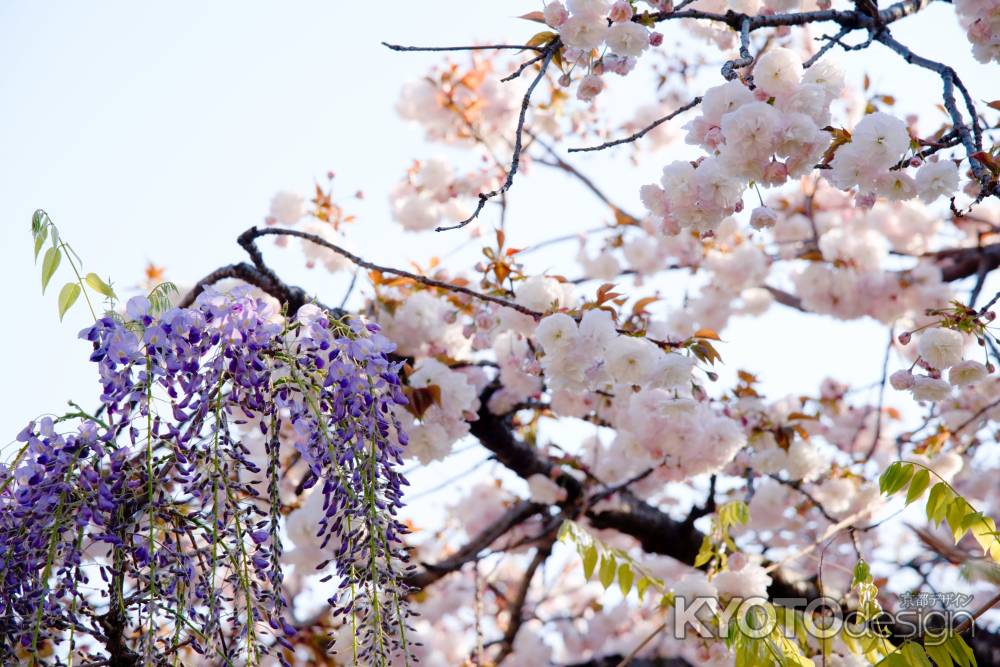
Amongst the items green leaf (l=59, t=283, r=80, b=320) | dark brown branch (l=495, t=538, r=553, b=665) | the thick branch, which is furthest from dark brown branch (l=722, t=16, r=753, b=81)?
dark brown branch (l=495, t=538, r=553, b=665)

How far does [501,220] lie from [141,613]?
2419 millimetres

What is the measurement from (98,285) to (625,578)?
121cm

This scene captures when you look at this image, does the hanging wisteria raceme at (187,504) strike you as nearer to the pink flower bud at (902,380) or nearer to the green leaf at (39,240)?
the green leaf at (39,240)

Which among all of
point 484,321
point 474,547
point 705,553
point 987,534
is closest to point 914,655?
point 987,534

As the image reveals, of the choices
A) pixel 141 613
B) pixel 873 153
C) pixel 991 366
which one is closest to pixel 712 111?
pixel 873 153

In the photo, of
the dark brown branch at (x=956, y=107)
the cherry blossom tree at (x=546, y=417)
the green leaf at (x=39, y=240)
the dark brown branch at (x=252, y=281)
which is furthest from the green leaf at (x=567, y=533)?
the green leaf at (x=39, y=240)

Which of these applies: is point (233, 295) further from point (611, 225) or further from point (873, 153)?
point (611, 225)

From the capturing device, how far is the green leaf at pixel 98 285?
4.84 feet

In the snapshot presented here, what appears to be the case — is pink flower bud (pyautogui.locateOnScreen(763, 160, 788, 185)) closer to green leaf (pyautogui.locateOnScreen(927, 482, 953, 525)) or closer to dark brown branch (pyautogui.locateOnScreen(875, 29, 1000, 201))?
dark brown branch (pyautogui.locateOnScreen(875, 29, 1000, 201))

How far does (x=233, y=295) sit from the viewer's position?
5.02 ft

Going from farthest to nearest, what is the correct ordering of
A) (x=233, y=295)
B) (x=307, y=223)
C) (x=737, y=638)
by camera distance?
(x=307, y=223), (x=737, y=638), (x=233, y=295)

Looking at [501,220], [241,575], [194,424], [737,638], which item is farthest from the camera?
[501,220]

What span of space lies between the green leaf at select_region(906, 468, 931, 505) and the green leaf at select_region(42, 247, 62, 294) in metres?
1.50

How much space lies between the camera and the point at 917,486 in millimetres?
1671
